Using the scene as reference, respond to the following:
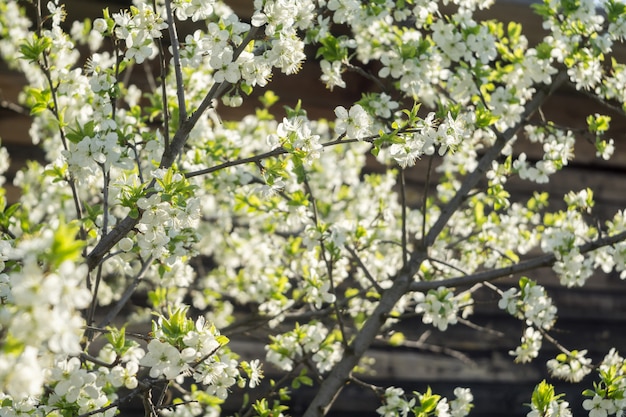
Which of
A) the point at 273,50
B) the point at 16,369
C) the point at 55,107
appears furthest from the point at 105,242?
the point at 16,369

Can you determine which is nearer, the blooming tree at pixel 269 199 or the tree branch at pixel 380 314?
the blooming tree at pixel 269 199

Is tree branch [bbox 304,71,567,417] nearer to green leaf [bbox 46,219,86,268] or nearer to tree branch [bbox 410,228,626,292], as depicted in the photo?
tree branch [bbox 410,228,626,292]

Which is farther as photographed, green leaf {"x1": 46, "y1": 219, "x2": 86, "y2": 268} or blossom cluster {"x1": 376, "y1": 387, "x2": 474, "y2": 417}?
blossom cluster {"x1": 376, "y1": 387, "x2": 474, "y2": 417}

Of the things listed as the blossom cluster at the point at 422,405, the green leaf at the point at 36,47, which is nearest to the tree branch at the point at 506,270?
the blossom cluster at the point at 422,405

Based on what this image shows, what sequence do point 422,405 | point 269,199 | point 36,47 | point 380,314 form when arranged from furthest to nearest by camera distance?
point 269,199, point 380,314, point 422,405, point 36,47

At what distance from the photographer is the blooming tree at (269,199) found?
1.58 metres

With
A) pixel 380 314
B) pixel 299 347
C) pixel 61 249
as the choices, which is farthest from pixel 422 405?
pixel 61 249

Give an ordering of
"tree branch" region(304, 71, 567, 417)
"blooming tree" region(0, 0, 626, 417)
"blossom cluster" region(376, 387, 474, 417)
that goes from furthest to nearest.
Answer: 1. "tree branch" region(304, 71, 567, 417)
2. "blossom cluster" region(376, 387, 474, 417)
3. "blooming tree" region(0, 0, 626, 417)

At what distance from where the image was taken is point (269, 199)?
8.32 ft

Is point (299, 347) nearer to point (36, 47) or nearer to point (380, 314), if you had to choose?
point (380, 314)

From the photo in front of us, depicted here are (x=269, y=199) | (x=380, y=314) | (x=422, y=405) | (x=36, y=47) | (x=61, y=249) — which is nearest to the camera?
(x=61, y=249)

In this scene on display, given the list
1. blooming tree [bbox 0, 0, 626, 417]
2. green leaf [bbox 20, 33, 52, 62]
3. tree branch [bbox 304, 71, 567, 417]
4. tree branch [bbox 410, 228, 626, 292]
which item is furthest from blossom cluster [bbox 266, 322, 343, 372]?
green leaf [bbox 20, 33, 52, 62]

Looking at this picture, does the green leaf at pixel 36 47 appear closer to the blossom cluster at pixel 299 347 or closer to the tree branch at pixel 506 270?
the blossom cluster at pixel 299 347

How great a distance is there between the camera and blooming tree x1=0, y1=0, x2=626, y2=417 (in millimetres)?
1576
